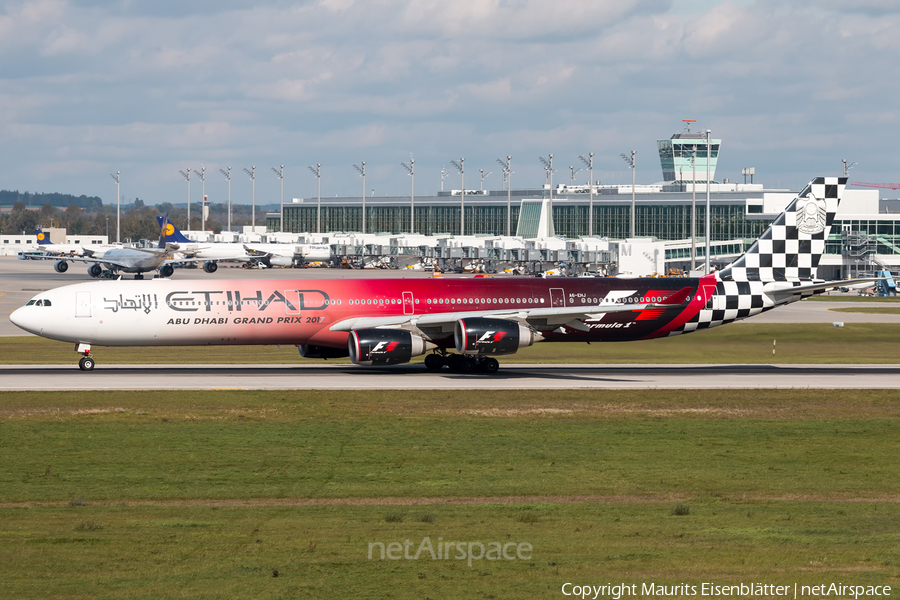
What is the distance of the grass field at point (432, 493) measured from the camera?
14.4 m

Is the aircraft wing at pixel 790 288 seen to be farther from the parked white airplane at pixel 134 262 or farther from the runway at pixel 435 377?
the parked white airplane at pixel 134 262

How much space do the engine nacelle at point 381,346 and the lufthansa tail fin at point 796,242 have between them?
17769mm

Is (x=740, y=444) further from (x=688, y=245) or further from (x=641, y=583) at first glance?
(x=688, y=245)

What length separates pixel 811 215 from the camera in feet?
167

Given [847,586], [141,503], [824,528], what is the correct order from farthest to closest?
[141,503] → [824,528] → [847,586]

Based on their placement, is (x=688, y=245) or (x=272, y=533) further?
(x=688, y=245)

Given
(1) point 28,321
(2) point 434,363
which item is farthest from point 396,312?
Result: (1) point 28,321

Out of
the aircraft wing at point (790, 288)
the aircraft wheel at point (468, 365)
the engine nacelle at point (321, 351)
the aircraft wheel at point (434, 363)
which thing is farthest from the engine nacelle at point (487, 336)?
the aircraft wing at point (790, 288)

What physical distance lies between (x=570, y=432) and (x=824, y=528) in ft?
38.8

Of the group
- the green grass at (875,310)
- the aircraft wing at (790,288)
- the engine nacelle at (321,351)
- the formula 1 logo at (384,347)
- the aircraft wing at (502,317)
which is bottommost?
the green grass at (875,310)

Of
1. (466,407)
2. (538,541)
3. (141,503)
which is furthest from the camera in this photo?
(466,407)

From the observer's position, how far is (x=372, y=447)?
86.0 ft

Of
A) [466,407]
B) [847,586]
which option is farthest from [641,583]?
[466,407]

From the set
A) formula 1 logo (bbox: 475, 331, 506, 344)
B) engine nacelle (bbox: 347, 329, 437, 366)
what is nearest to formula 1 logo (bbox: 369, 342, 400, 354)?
engine nacelle (bbox: 347, 329, 437, 366)
